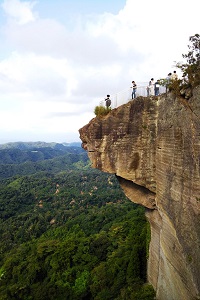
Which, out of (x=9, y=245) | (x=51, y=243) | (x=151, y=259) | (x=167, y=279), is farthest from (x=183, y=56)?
(x=9, y=245)

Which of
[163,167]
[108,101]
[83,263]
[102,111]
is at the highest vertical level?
[108,101]

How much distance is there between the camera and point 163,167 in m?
12.1

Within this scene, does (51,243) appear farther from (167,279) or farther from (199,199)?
(199,199)

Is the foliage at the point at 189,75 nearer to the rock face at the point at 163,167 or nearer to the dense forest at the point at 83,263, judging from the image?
the rock face at the point at 163,167


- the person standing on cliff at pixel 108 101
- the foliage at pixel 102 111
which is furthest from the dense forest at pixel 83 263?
the person standing on cliff at pixel 108 101

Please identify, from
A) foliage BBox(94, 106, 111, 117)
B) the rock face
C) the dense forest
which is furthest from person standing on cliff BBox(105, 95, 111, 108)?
the dense forest

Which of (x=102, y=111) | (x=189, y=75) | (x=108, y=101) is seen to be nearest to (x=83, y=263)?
(x=102, y=111)

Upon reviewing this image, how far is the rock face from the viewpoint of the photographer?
9898 millimetres

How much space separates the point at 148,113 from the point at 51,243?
2371 cm

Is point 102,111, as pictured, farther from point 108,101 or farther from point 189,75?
point 189,75

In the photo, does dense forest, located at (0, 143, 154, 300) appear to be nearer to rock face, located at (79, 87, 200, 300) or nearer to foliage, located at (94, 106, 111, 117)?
rock face, located at (79, 87, 200, 300)

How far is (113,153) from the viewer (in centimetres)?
A: 1412

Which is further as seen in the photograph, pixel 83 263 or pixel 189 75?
pixel 83 263

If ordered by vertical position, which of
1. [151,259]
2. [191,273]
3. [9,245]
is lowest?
[9,245]
